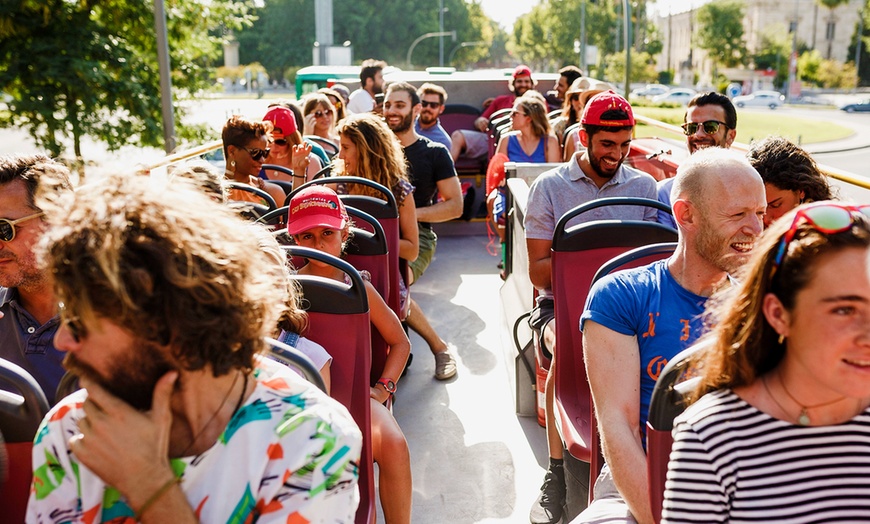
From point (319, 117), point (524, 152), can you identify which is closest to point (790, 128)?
point (524, 152)

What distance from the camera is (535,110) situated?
21.4 feet

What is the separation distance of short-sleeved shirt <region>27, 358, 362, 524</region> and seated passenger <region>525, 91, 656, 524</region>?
7.34 feet

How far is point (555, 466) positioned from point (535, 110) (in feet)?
12.7

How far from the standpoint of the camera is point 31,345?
2.14 meters

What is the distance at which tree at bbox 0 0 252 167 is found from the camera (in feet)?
29.1

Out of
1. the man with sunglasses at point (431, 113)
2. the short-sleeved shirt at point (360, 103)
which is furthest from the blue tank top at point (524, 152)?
the short-sleeved shirt at point (360, 103)

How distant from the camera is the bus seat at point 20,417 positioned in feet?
5.66

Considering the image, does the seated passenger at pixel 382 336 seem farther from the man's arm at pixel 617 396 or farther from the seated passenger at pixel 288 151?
the seated passenger at pixel 288 151

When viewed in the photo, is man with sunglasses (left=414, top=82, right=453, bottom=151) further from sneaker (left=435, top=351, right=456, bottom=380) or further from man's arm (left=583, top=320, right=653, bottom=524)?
man's arm (left=583, top=320, right=653, bottom=524)

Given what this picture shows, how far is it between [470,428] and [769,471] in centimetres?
276

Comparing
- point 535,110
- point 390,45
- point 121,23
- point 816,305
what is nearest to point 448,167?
point 535,110

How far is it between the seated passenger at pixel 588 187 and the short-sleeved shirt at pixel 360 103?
5.28 meters

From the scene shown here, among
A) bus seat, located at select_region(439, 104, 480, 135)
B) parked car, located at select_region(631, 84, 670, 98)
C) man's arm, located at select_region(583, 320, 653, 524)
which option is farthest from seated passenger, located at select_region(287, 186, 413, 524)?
parked car, located at select_region(631, 84, 670, 98)

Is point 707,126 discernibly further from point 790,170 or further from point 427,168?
point 427,168
